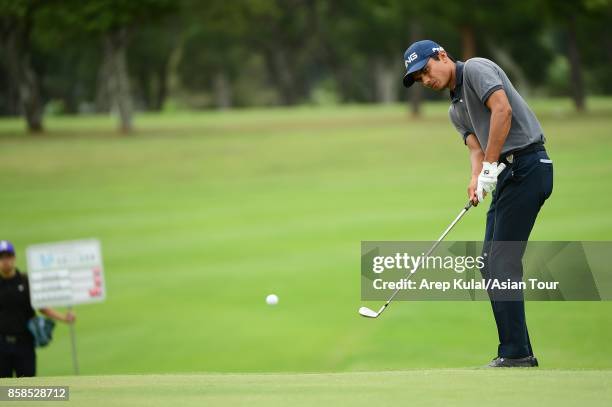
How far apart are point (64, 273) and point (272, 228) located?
1268 cm

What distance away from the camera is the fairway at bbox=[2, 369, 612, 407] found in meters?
5.91

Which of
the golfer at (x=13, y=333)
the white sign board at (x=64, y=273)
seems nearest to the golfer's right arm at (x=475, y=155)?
the golfer at (x=13, y=333)

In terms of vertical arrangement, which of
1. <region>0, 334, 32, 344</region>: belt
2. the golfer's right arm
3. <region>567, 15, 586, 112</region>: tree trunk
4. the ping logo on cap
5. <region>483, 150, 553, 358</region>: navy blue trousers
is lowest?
<region>0, 334, 32, 344</region>: belt

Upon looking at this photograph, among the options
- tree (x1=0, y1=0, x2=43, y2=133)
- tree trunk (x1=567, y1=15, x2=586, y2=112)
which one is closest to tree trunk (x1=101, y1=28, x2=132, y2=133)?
tree (x1=0, y1=0, x2=43, y2=133)

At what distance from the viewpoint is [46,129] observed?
51375 mm

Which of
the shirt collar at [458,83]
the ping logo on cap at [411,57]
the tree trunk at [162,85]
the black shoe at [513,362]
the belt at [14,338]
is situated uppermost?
the tree trunk at [162,85]

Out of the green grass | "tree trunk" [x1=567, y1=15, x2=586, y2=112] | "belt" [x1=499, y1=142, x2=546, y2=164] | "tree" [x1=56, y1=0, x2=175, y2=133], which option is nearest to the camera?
"belt" [x1=499, y1=142, x2=546, y2=164]

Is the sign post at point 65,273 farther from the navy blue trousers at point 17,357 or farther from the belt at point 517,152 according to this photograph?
the belt at point 517,152

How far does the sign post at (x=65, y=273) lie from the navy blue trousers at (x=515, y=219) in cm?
673

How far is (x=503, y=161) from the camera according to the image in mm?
7605

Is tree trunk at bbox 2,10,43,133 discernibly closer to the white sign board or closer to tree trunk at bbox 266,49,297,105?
the white sign board

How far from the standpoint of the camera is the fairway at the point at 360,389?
5.91m

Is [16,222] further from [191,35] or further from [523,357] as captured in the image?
[191,35]

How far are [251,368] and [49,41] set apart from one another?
4285 cm
